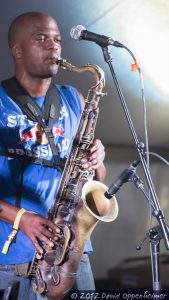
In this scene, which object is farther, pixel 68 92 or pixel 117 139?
pixel 117 139

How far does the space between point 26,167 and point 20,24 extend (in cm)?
88

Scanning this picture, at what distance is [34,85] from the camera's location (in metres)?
2.21

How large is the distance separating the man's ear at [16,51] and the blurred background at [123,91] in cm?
17

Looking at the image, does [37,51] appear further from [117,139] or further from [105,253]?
[105,253]

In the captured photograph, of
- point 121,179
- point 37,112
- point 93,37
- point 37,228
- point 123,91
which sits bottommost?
point 37,228

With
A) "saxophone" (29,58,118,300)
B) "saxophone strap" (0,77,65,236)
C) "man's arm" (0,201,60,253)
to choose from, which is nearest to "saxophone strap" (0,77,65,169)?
"saxophone strap" (0,77,65,236)

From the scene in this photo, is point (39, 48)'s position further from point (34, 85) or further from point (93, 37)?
point (93, 37)

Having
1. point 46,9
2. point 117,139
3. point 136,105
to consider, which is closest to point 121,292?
point 117,139

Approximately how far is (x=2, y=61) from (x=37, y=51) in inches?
15.1

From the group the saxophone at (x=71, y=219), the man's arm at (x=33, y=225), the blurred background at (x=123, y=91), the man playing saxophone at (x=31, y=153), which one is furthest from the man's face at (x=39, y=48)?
the man's arm at (x=33, y=225)

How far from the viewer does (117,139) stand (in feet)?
9.11

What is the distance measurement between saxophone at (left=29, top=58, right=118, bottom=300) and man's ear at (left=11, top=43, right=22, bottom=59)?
32 centimetres

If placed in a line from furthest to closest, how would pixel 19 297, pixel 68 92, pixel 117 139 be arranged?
1. pixel 117 139
2. pixel 68 92
3. pixel 19 297

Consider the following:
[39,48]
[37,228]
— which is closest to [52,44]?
[39,48]
